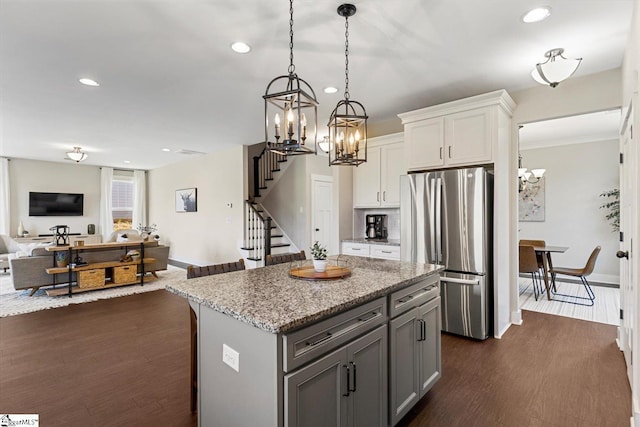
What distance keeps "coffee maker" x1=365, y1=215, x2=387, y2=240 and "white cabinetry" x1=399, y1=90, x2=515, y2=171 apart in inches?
46.2

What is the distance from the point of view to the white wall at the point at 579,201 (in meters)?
5.80

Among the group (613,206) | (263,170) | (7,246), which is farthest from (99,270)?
(613,206)

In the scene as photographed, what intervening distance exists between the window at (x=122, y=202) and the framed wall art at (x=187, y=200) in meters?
2.45

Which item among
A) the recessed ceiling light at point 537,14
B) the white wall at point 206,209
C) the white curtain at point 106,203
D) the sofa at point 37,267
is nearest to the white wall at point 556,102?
the recessed ceiling light at point 537,14

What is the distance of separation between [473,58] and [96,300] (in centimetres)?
593

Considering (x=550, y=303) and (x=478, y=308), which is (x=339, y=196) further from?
(x=550, y=303)

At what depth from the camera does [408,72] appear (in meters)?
3.21

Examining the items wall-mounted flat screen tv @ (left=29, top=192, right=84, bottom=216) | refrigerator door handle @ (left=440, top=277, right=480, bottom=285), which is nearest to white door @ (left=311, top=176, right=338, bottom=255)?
refrigerator door handle @ (left=440, top=277, right=480, bottom=285)

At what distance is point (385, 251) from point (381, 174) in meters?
1.14

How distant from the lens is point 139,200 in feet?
32.7

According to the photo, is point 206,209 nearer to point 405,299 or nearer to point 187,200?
point 187,200

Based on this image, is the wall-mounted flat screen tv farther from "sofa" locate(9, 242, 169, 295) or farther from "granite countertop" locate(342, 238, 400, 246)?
"granite countertop" locate(342, 238, 400, 246)

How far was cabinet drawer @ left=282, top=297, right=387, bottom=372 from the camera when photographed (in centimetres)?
127

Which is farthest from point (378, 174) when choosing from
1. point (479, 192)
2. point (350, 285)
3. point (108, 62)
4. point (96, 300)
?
point (96, 300)
